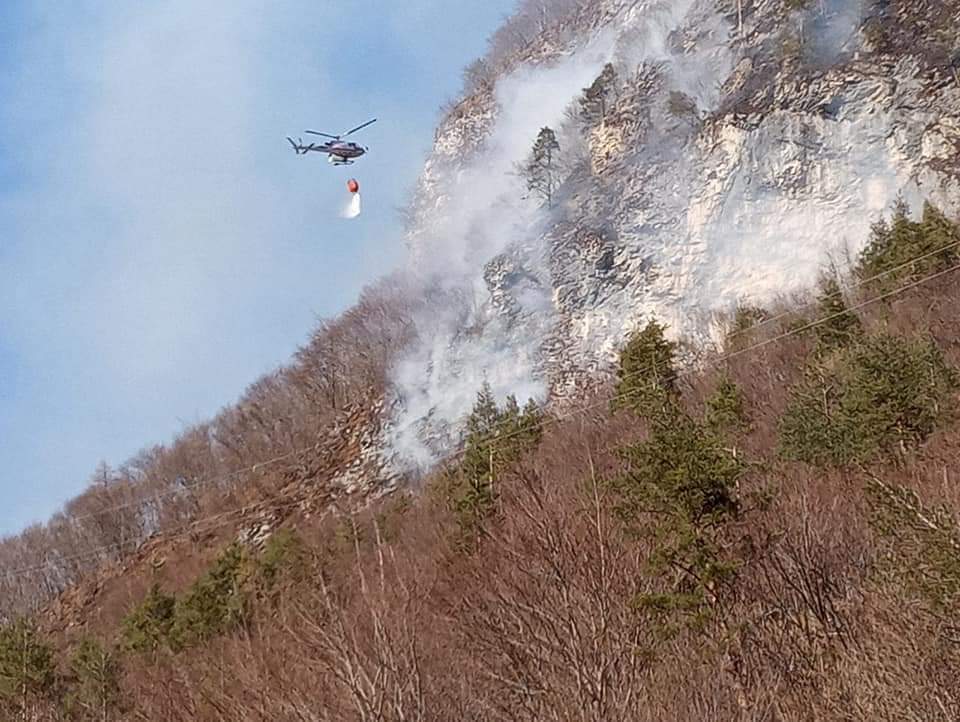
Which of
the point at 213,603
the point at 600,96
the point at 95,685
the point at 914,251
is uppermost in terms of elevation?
the point at 600,96

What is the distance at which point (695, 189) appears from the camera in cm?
4416

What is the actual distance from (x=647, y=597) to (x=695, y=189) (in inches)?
1458

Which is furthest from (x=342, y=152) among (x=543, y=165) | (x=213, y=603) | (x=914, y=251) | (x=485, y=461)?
(x=543, y=165)

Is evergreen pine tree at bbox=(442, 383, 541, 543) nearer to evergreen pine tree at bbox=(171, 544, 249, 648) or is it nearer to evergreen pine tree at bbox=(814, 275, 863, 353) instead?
evergreen pine tree at bbox=(171, 544, 249, 648)

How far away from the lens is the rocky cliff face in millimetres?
40500

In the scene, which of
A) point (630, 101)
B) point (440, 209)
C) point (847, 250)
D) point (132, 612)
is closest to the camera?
point (132, 612)

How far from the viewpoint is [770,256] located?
1624 inches

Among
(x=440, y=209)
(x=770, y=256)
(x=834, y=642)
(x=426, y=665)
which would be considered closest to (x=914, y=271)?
(x=770, y=256)

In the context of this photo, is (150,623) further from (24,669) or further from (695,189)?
(695,189)

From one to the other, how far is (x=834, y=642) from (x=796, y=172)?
A: 35.2m

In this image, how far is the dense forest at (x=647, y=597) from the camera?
7.72m

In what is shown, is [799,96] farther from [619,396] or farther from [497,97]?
[497,97]

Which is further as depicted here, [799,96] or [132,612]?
[799,96]

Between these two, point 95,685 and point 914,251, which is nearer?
point 95,685
